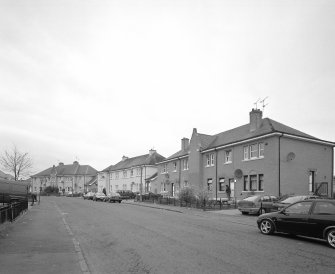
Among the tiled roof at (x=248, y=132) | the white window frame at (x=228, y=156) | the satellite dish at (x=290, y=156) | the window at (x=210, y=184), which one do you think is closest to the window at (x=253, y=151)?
the tiled roof at (x=248, y=132)

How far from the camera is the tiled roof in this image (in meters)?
33.7

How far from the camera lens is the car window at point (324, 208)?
11094 millimetres

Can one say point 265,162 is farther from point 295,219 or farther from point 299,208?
point 295,219

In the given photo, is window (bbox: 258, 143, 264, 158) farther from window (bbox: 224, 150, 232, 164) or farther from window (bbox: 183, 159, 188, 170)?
window (bbox: 183, 159, 188, 170)

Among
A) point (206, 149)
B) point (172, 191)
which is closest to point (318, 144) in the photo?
point (206, 149)

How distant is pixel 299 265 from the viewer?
8000mm

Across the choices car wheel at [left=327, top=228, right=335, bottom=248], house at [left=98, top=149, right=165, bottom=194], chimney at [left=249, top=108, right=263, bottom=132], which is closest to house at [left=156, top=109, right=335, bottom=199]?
chimney at [left=249, top=108, right=263, bottom=132]

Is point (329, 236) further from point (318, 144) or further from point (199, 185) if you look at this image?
point (199, 185)

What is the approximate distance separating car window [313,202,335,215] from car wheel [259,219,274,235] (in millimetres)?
1924

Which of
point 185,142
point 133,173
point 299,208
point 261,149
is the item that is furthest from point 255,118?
point 133,173

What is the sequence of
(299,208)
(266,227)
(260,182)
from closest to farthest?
(299,208) → (266,227) → (260,182)

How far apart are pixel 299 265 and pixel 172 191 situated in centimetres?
4531

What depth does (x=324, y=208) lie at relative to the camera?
11.3 metres

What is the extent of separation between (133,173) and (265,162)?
42.8 meters
